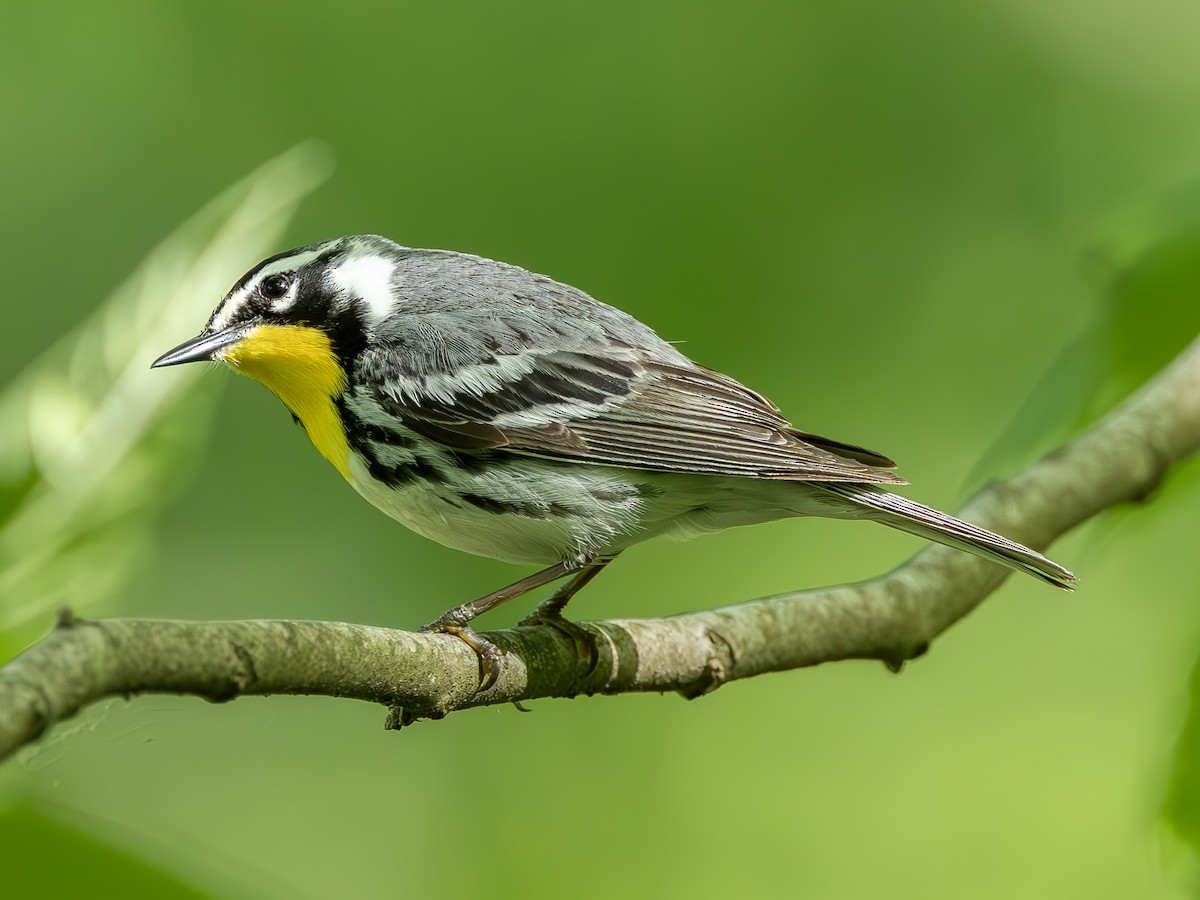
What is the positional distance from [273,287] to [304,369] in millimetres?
262

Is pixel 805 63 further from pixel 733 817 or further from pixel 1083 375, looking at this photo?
pixel 733 817

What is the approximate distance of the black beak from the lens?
253cm

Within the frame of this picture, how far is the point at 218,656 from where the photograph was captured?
59.1 inches

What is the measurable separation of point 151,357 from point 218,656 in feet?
2.51

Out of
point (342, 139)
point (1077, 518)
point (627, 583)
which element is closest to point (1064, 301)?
point (1077, 518)

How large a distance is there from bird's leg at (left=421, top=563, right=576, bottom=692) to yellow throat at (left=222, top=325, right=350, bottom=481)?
49 centimetres

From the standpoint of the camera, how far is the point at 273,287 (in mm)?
3064

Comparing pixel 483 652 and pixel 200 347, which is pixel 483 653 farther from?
pixel 200 347

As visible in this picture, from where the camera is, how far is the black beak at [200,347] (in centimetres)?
253

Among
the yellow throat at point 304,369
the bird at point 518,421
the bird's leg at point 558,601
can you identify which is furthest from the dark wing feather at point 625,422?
the bird's leg at point 558,601

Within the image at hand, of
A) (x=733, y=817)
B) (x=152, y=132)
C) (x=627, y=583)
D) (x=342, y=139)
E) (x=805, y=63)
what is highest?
(x=805, y=63)

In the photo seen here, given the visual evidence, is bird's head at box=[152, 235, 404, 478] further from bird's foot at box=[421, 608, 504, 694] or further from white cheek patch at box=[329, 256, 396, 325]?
bird's foot at box=[421, 608, 504, 694]

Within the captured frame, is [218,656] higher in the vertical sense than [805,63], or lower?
lower

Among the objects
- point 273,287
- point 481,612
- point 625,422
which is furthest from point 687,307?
point 481,612
